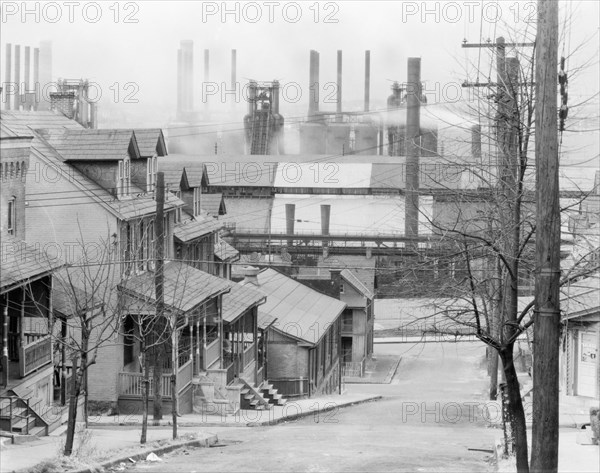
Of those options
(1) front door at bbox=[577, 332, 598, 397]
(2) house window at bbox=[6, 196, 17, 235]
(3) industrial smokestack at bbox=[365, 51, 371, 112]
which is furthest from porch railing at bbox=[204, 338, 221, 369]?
(3) industrial smokestack at bbox=[365, 51, 371, 112]

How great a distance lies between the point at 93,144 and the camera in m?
31.9

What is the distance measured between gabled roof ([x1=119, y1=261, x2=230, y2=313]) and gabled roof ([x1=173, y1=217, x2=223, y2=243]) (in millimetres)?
1500

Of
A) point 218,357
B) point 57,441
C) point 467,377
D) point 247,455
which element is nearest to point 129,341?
point 218,357

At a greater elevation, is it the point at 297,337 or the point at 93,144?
the point at 93,144

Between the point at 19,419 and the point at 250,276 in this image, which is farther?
the point at 250,276

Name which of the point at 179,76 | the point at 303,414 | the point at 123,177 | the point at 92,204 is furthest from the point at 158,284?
the point at 179,76

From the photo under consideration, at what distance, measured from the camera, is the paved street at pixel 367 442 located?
1925cm

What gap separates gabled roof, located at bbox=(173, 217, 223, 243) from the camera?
126 feet

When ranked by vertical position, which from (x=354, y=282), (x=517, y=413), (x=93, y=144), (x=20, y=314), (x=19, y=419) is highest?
(x=93, y=144)

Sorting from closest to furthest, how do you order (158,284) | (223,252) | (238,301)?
1. (158,284)
2. (238,301)
3. (223,252)

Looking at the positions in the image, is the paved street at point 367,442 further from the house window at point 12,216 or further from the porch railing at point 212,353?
the house window at point 12,216

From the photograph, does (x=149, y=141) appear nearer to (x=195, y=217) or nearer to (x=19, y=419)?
(x=195, y=217)

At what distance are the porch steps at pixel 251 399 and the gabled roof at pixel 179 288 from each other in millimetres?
3857

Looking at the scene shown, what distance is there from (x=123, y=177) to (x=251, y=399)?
9368mm
